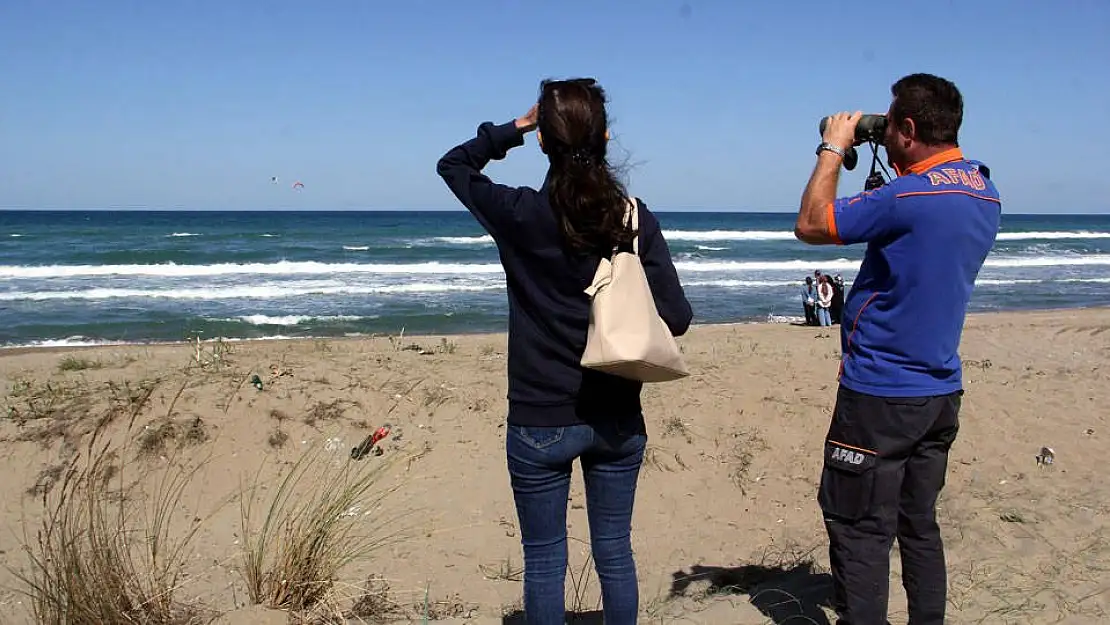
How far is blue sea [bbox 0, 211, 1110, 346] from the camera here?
16.4m

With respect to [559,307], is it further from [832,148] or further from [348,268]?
[348,268]

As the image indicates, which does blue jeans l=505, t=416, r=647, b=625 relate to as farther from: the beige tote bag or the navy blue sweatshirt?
the beige tote bag

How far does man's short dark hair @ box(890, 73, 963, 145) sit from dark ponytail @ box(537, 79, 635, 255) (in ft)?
3.27

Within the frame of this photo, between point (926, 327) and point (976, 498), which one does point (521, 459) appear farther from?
point (976, 498)

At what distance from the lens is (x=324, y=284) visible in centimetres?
2311

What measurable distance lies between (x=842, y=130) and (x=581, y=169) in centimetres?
97

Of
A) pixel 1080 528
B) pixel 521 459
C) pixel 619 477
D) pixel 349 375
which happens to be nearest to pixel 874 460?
pixel 619 477

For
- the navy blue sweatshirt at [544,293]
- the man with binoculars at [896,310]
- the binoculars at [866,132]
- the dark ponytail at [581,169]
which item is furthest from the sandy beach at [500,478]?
the binoculars at [866,132]

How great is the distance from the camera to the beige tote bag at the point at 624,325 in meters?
2.37

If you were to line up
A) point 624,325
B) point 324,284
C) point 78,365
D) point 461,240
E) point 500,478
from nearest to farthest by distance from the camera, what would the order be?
point 624,325
point 500,478
point 78,365
point 324,284
point 461,240

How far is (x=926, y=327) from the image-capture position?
8.95ft

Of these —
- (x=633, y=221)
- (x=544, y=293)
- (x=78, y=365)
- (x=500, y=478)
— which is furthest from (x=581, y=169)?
(x=78, y=365)

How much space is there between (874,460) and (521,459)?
113 centimetres

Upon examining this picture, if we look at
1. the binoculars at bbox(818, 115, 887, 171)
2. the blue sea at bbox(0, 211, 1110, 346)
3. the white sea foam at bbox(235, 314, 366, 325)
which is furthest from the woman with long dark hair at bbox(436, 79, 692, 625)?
the white sea foam at bbox(235, 314, 366, 325)
